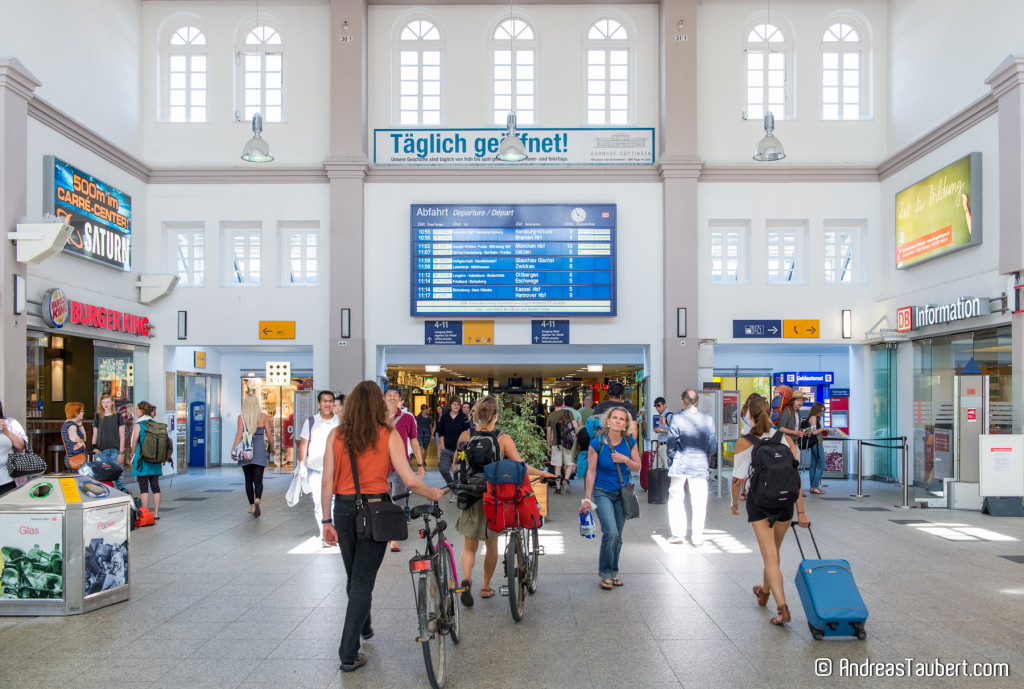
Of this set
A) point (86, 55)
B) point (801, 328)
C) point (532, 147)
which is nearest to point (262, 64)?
point (86, 55)

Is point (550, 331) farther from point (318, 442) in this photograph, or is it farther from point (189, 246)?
point (318, 442)

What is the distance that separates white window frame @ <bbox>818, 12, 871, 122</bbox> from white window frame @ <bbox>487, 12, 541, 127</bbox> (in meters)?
5.85

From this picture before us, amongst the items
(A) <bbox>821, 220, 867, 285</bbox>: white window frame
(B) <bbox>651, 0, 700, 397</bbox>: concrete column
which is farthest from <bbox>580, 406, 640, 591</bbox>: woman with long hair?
(A) <bbox>821, 220, 867, 285</bbox>: white window frame

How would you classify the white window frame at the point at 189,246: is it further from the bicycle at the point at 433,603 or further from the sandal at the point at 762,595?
the sandal at the point at 762,595

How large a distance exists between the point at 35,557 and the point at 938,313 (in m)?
13.6

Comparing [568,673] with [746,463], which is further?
[746,463]

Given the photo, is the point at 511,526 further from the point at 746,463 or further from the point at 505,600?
the point at 746,463

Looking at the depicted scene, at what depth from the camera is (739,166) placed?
17.2 m

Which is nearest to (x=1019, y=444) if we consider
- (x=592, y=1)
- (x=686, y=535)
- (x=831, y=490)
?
(x=831, y=490)

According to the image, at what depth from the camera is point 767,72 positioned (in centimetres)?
1753

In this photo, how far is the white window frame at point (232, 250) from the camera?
17.5m

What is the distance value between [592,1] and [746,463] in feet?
43.6

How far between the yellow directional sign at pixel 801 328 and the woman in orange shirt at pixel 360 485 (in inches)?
529

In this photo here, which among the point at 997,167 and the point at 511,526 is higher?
the point at 997,167
